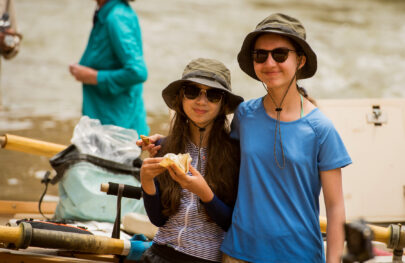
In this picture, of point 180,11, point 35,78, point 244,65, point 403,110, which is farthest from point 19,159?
point 244,65

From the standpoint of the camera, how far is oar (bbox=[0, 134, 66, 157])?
300 centimetres

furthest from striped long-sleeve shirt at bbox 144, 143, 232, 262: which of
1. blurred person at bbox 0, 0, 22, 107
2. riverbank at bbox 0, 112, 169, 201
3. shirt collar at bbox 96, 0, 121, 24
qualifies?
riverbank at bbox 0, 112, 169, 201

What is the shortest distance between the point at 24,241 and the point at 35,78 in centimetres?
537

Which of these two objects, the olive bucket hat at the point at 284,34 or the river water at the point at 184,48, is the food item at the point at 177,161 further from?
the river water at the point at 184,48

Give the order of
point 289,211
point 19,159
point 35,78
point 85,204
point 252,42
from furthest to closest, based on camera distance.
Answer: point 35,78 < point 19,159 < point 85,204 < point 252,42 < point 289,211

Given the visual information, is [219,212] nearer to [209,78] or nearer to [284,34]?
[209,78]

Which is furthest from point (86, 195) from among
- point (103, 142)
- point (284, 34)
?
point (284, 34)

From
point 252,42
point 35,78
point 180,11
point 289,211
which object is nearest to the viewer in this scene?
point 289,211

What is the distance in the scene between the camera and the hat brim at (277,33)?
1740 mm

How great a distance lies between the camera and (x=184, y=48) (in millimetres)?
7465

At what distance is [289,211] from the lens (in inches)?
66.8

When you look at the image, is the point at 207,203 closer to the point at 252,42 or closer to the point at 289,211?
the point at 289,211

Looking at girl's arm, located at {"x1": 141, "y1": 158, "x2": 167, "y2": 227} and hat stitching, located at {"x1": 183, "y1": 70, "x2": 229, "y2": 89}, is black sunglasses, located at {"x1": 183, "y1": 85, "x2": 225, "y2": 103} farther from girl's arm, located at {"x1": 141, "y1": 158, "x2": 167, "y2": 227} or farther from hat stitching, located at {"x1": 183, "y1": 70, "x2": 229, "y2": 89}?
girl's arm, located at {"x1": 141, "y1": 158, "x2": 167, "y2": 227}

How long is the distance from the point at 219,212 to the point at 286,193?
22cm
